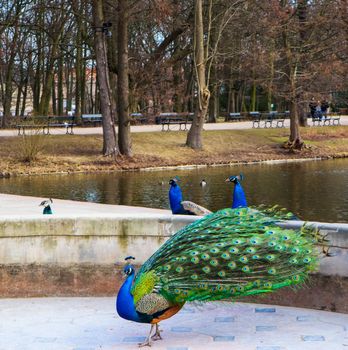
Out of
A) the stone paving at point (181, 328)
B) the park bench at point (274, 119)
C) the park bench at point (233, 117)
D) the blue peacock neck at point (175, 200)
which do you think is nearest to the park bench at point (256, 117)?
the park bench at point (274, 119)

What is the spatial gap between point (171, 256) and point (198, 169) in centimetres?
2639

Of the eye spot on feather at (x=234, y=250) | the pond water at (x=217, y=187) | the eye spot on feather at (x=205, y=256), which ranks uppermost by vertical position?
the eye spot on feather at (x=234, y=250)

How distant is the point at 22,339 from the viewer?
818 centimetres

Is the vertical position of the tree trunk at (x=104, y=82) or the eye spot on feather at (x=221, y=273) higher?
the tree trunk at (x=104, y=82)

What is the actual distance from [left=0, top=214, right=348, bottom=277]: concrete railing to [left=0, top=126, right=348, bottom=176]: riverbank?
878 inches

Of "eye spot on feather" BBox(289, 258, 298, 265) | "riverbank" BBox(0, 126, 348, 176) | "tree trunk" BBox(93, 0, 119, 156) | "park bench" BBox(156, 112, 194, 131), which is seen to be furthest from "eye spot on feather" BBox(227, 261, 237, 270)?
"park bench" BBox(156, 112, 194, 131)

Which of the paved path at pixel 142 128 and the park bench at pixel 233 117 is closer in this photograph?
the paved path at pixel 142 128

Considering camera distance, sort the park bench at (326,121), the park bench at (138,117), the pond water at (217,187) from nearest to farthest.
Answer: the pond water at (217,187) → the park bench at (138,117) → the park bench at (326,121)

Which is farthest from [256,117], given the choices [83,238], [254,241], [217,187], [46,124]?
[254,241]

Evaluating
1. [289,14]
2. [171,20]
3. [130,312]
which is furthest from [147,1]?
[130,312]

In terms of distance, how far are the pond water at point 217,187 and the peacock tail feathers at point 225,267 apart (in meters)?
11.6

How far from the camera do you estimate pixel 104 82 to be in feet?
111

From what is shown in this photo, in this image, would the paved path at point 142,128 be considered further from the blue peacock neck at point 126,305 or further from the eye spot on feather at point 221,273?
the eye spot on feather at point 221,273

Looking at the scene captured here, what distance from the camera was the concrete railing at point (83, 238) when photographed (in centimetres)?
949
